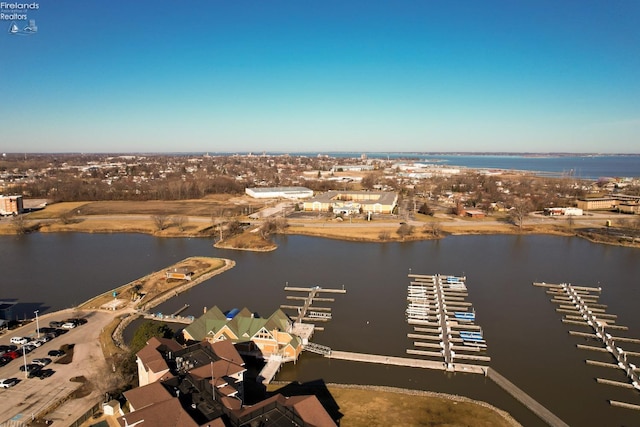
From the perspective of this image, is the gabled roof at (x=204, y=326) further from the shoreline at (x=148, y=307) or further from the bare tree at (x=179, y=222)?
the bare tree at (x=179, y=222)

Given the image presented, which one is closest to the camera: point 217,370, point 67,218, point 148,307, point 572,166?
point 217,370

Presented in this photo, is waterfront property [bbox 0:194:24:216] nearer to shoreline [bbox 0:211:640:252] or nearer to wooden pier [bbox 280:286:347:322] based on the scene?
shoreline [bbox 0:211:640:252]

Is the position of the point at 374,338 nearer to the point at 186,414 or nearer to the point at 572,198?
the point at 186,414

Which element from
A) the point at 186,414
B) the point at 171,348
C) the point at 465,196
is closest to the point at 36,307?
the point at 171,348

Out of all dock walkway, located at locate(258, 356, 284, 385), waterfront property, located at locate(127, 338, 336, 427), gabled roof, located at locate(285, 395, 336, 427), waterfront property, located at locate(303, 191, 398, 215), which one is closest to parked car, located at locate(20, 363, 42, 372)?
waterfront property, located at locate(127, 338, 336, 427)

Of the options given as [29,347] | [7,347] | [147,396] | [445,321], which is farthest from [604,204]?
[7,347]

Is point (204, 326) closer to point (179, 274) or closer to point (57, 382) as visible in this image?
point (57, 382)
